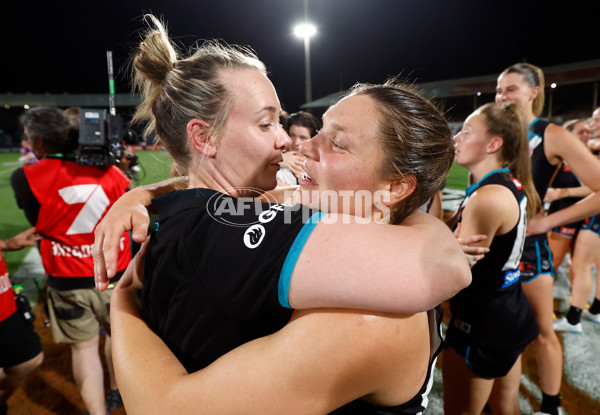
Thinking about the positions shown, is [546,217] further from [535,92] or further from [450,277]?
[450,277]

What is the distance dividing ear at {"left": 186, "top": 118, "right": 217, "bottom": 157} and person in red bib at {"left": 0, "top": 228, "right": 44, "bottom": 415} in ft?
6.85

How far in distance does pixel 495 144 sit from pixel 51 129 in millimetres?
3444

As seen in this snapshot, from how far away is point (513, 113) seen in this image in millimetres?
2393

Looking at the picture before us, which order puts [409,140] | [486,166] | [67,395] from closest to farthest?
[409,140] < [486,166] < [67,395]

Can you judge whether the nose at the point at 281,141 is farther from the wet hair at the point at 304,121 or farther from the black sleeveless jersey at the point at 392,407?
the wet hair at the point at 304,121

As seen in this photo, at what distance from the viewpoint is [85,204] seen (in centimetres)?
290

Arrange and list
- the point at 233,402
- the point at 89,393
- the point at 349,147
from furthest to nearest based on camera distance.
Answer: the point at 89,393
the point at 349,147
the point at 233,402

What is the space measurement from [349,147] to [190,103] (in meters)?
0.62

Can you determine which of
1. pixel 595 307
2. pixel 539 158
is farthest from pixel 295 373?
pixel 595 307

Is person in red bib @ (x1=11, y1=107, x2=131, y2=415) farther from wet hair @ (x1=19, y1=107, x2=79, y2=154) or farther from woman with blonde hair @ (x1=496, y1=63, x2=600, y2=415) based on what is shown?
woman with blonde hair @ (x1=496, y1=63, x2=600, y2=415)

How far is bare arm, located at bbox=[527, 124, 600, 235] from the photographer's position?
274cm

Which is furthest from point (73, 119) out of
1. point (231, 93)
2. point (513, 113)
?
point (513, 113)

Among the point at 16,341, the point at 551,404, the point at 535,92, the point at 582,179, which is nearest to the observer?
the point at 16,341

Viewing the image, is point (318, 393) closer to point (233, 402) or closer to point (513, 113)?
point (233, 402)
